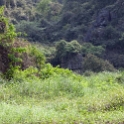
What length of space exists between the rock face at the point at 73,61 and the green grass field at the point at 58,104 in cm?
1198

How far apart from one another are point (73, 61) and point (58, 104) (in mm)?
18511

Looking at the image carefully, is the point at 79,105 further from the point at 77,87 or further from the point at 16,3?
the point at 16,3

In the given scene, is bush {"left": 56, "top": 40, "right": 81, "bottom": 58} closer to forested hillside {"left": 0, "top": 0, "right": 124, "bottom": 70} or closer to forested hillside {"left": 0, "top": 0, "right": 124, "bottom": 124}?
forested hillside {"left": 0, "top": 0, "right": 124, "bottom": 124}

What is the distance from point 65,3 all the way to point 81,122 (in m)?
30.4

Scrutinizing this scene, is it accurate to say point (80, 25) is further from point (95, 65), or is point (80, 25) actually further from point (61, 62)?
point (95, 65)

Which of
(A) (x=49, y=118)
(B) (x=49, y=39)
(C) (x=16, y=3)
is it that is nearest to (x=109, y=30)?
(B) (x=49, y=39)

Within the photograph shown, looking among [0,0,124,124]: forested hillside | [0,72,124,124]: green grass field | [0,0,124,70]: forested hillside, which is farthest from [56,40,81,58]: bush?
[0,72,124,124]: green grass field

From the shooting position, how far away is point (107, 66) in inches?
894

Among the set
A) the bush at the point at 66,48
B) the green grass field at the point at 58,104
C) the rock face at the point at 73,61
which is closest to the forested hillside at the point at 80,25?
the rock face at the point at 73,61

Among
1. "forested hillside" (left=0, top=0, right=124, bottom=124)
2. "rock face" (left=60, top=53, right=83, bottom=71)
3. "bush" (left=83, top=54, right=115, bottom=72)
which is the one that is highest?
"forested hillside" (left=0, top=0, right=124, bottom=124)

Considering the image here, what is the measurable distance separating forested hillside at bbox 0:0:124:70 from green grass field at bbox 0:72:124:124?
901 centimetres

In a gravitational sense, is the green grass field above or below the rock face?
above

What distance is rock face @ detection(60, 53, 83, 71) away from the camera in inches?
1029

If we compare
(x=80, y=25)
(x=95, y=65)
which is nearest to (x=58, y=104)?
(x=95, y=65)
